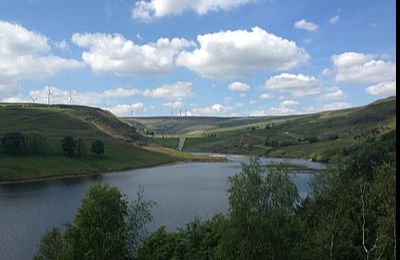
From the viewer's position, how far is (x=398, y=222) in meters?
4.61

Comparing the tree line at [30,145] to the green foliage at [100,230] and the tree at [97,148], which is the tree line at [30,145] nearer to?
the tree at [97,148]

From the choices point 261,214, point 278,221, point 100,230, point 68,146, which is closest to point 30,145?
point 68,146

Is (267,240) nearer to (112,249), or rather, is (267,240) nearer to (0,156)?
(112,249)

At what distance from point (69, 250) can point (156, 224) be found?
2880 centimetres

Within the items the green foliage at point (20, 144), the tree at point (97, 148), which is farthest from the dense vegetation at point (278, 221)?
the tree at point (97, 148)

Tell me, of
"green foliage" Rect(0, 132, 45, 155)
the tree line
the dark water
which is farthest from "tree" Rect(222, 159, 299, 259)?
the tree line

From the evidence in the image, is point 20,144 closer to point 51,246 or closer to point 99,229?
point 51,246

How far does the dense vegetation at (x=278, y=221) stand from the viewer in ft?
109

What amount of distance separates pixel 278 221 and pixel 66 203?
6714cm

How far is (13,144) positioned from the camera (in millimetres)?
153625

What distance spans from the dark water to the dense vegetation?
1825cm

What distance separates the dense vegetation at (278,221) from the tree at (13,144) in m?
120

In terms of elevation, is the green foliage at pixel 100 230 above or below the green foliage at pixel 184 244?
above

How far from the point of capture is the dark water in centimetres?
6562
